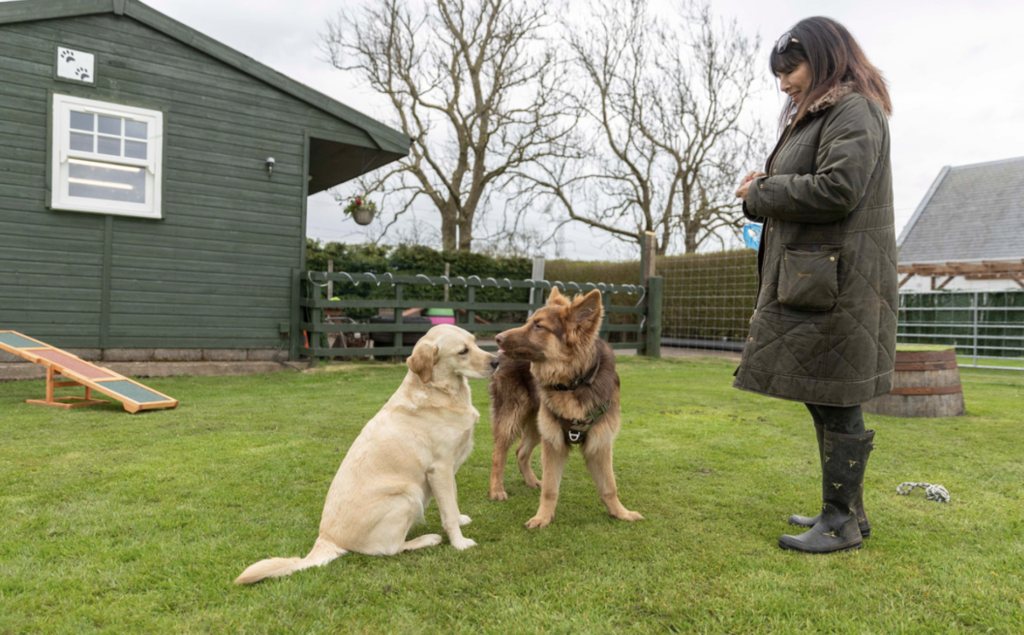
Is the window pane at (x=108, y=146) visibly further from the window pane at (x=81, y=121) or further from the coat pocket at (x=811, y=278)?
the coat pocket at (x=811, y=278)

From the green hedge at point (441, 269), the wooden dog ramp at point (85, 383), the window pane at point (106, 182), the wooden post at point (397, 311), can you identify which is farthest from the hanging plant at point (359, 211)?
the wooden dog ramp at point (85, 383)

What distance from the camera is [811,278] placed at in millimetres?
2301

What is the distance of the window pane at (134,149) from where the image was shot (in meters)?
7.86

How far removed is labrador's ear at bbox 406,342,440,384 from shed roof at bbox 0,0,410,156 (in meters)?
7.67

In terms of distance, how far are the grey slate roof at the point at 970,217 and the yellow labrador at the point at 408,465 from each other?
2225 cm

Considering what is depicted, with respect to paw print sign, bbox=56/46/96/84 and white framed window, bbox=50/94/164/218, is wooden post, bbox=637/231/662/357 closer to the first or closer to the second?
white framed window, bbox=50/94/164/218

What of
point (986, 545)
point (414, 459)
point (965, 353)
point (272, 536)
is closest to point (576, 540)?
point (414, 459)

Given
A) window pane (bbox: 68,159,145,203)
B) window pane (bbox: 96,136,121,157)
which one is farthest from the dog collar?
window pane (bbox: 96,136,121,157)

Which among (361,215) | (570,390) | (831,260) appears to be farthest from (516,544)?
(361,215)

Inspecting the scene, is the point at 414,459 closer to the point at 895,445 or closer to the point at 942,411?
the point at 895,445

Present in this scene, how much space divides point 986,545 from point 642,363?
8451 millimetres

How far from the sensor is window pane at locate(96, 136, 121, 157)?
25.3ft

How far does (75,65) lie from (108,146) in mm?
1066

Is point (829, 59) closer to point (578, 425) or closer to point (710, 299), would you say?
point (578, 425)
